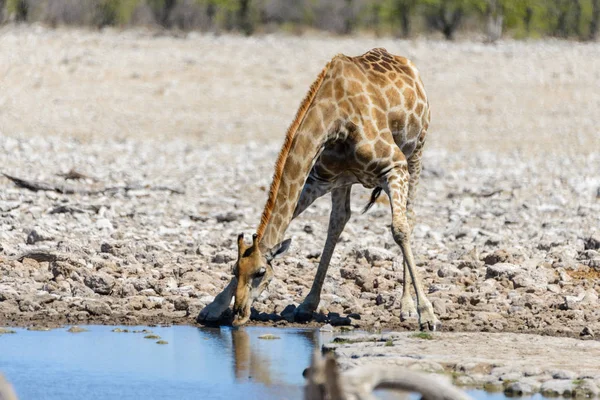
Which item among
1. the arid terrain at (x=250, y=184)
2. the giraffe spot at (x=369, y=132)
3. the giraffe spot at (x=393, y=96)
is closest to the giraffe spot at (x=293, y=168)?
the giraffe spot at (x=369, y=132)

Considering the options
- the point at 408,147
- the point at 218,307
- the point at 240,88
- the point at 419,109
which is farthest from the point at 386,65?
the point at 240,88

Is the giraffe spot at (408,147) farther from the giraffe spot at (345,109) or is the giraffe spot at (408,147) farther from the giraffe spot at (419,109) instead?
the giraffe spot at (345,109)

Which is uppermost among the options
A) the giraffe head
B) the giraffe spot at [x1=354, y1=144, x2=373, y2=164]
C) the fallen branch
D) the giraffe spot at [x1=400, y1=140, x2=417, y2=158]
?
the giraffe spot at [x1=354, y1=144, x2=373, y2=164]

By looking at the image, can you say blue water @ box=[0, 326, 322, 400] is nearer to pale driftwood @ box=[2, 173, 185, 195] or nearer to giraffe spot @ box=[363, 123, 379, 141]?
giraffe spot @ box=[363, 123, 379, 141]

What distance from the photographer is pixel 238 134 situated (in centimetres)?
2486

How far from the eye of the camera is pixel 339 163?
9.69 metres

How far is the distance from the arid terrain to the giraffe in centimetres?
47

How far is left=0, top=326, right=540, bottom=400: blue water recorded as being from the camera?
7.34m

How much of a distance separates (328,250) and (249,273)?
162cm

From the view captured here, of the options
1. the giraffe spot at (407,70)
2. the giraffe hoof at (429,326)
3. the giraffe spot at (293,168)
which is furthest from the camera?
the giraffe spot at (407,70)

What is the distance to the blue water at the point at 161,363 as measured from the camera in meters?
7.34

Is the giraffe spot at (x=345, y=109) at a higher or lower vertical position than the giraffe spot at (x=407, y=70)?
lower

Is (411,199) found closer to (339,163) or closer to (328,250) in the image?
(328,250)

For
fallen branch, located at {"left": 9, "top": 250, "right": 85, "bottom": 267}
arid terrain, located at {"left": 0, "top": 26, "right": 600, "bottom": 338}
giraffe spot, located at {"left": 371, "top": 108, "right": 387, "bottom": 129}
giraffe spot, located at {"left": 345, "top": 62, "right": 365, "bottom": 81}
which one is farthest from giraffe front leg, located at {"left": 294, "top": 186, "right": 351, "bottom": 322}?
fallen branch, located at {"left": 9, "top": 250, "right": 85, "bottom": 267}
